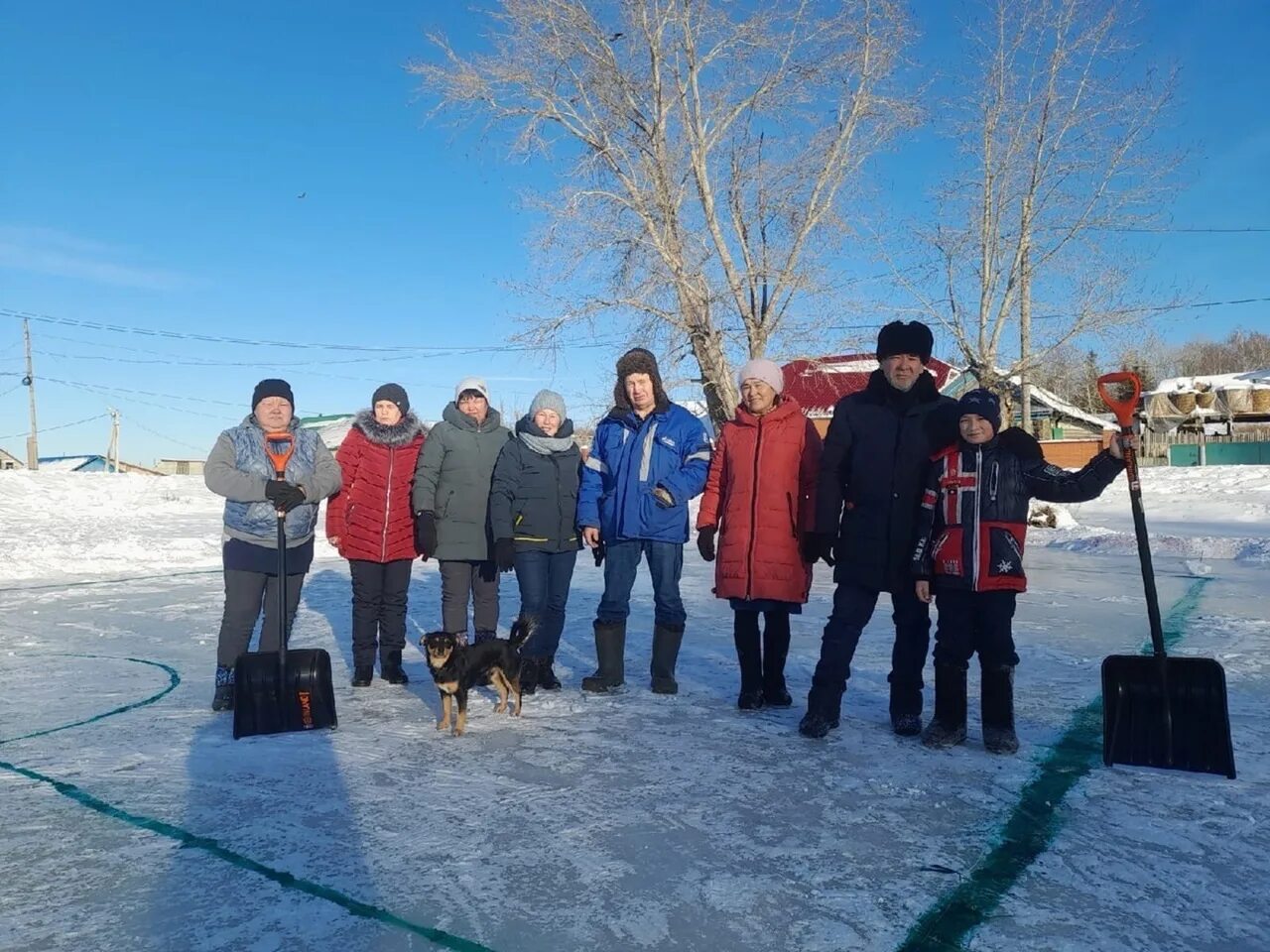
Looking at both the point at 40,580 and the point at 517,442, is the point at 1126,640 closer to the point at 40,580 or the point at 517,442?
the point at 517,442

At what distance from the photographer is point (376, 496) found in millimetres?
5023

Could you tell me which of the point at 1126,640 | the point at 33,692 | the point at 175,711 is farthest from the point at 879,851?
the point at 33,692

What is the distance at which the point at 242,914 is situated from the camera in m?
2.38

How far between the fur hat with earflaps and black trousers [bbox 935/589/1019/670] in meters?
1.74

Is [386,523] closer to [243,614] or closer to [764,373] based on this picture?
[243,614]

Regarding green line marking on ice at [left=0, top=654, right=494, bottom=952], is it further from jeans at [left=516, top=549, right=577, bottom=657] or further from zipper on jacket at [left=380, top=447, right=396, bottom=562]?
jeans at [left=516, top=549, right=577, bottom=657]

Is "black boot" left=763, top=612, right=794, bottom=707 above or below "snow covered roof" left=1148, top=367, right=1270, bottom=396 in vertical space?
below

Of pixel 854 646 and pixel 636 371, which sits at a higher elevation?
pixel 636 371

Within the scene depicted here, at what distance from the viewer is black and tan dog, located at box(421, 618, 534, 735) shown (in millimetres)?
4066

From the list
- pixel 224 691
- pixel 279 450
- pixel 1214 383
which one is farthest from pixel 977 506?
pixel 1214 383

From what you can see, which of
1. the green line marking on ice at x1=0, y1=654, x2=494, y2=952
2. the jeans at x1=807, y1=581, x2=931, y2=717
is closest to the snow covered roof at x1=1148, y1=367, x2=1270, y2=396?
the jeans at x1=807, y1=581, x2=931, y2=717

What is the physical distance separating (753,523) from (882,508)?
617 millimetres

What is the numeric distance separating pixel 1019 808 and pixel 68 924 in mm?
2848

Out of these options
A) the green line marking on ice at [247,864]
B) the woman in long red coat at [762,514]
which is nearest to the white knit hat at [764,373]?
the woman in long red coat at [762,514]
